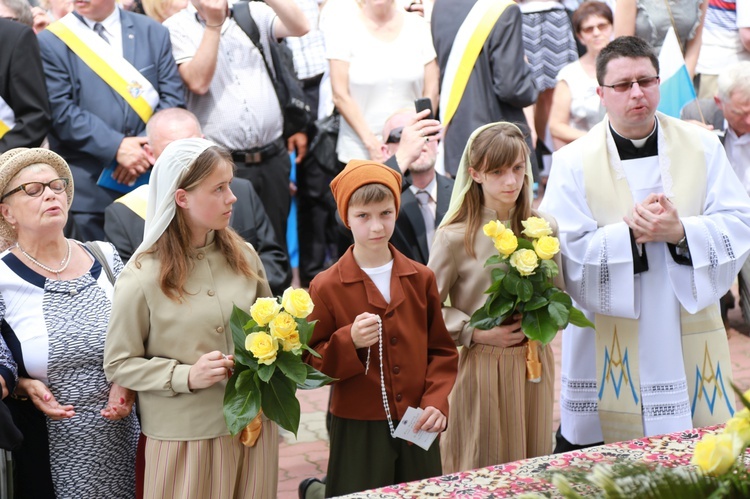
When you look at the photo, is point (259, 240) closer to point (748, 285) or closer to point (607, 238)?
point (607, 238)

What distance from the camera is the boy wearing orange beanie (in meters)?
3.87

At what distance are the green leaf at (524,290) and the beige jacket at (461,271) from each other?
0.31m

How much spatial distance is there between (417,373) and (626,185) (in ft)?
4.40

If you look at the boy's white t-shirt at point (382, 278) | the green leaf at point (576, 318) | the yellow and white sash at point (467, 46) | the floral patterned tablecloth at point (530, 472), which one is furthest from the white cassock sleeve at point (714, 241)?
the yellow and white sash at point (467, 46)

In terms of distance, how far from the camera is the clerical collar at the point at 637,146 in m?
4.49

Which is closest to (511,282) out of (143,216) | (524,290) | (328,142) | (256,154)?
(524,290)

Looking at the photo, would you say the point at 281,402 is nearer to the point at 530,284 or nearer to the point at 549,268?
the point at 530,284

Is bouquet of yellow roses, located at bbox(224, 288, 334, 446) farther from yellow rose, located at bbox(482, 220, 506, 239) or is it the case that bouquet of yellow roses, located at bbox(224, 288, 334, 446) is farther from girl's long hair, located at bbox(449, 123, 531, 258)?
girl's long hair, located at bbox(449, 123, 531, 258)

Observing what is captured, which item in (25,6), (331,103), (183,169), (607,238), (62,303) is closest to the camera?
(183,169)

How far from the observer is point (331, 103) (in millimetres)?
7078

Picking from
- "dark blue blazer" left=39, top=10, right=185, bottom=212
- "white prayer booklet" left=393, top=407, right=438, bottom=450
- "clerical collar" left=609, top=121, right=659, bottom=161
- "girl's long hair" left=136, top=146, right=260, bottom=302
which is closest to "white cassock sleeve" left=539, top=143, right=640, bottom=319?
"clerical collar" left=609, top=121, right=659, bottom=161

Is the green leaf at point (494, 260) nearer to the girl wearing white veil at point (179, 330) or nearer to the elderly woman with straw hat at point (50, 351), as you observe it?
the girl wearing white veil at point (179, 330)

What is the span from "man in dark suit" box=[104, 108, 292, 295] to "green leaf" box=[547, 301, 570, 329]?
65.3 inches

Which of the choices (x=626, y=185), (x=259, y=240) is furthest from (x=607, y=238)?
(x=259, y=240)
